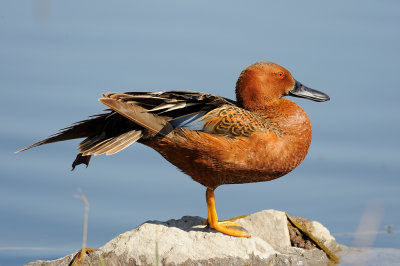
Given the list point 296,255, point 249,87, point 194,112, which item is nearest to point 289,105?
point 249,87

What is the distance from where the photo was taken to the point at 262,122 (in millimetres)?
5422

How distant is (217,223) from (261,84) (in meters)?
1.23

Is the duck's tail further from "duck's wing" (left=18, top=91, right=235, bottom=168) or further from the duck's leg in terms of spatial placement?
the duck's leg

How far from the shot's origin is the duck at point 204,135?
5203 millimetres

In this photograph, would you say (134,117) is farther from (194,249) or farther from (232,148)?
(194,249)

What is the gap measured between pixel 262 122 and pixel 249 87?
0.45 m

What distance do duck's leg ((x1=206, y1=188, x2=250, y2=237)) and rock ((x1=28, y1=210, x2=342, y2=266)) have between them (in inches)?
1.6

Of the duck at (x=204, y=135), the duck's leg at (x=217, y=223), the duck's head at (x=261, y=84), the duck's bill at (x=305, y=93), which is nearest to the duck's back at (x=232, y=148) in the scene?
the duck at (x=204, y=135)

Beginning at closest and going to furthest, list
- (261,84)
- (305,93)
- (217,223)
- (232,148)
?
(232,148) → (217,223) → (261,84) → (305,93)

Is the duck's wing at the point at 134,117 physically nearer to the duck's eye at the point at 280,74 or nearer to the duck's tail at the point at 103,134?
the duck's tail at the point at 103,134

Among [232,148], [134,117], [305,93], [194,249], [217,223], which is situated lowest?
[194,249]

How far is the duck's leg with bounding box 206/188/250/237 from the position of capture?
17.8ft

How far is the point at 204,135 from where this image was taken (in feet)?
17.2

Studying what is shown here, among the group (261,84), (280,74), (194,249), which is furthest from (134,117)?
(280,74)
